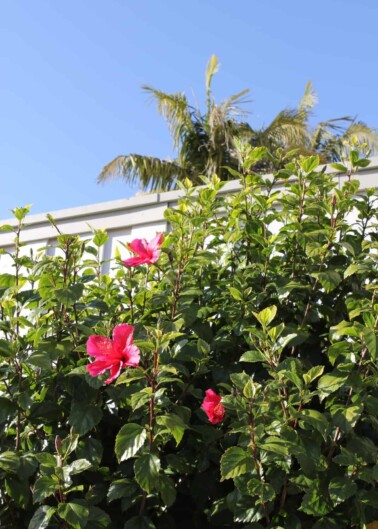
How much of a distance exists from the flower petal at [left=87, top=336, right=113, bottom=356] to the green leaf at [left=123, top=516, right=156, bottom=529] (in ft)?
1.30

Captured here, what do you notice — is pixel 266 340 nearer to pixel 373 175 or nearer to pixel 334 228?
pixel 334 228

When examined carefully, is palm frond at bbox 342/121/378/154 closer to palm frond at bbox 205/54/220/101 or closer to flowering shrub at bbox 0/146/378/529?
palm frond at bbox 205/54/220/101

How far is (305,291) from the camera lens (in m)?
1.99

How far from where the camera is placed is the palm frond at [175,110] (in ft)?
60.7

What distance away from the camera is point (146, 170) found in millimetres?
18312

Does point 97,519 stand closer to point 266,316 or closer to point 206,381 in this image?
point 206,381

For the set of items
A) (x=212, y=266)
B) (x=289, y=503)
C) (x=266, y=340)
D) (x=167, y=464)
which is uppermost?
(x=212, y=266)

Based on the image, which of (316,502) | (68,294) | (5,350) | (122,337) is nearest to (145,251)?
(68,294)

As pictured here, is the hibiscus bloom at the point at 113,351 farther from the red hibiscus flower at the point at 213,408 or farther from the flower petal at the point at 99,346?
the red hibiscus flower at the point at 213,408

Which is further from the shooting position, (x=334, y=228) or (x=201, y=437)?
(x=334, y=228)

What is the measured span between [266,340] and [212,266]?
22.9 inches

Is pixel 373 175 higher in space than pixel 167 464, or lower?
higher

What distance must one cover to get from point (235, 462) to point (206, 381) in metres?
0.43

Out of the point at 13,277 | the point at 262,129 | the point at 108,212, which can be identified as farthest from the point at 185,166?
the point at 13,277
